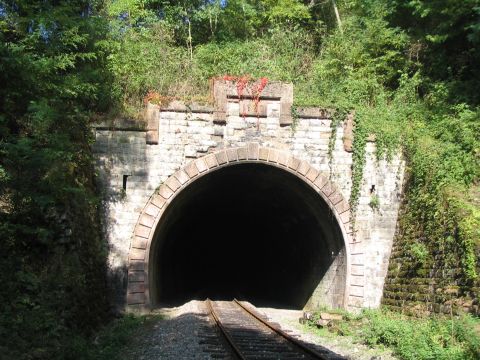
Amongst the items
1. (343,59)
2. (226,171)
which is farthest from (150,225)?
(343,59)

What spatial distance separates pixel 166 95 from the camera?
13539 millimetres

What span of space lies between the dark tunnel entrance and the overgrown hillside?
1.98 meters

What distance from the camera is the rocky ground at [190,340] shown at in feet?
27.3

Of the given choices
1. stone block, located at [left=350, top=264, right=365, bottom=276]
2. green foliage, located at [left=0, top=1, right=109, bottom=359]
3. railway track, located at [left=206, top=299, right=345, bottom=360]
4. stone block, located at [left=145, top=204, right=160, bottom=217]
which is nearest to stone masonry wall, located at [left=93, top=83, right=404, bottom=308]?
stone block, located at [left=350, top=264, right=365, bottom=276]

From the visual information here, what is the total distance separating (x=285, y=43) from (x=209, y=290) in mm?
12196

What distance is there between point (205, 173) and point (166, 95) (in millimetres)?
2427

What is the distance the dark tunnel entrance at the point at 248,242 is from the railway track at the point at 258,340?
2.32 metres

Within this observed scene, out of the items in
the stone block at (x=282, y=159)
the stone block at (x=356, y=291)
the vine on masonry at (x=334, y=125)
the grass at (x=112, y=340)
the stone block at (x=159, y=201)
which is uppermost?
the vine on masonry at (x=334, y=125)

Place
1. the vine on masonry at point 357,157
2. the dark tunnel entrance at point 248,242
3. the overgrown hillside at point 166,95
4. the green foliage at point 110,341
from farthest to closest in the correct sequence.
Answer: the dark tunnel entrance at point 248,242, the vine on masonry at point 357,157, the overgrown hillside at point 166,95, the green foliage at point 110,341

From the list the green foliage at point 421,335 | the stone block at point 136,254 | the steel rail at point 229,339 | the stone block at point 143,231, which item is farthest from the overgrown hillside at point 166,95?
the steel rail at point 229,339

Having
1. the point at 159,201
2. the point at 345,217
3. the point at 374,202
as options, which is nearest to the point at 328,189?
the point at 345,217

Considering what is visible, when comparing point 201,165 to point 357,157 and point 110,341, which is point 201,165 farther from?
point 110,341

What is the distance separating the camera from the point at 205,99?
13.0m

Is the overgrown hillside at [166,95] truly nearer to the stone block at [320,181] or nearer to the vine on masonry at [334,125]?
the vine on masonry at [334,125]
